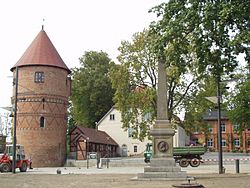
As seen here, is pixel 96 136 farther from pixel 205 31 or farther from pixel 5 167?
pixel 205 31

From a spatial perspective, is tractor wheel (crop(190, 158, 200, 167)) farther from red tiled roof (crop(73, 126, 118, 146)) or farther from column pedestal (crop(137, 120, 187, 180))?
red tiled roof (crop(73, 126, 118, 146))

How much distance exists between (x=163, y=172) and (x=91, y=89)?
46192 millimetres

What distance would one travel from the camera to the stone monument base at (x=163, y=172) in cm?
1847

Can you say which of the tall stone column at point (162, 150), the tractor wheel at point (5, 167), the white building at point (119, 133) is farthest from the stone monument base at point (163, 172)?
the white building at point (119, 133)

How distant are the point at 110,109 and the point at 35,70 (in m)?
17.5

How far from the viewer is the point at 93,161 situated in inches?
1848

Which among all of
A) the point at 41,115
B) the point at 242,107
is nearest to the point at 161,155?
the point at 242,107

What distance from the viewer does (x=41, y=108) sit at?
164ft

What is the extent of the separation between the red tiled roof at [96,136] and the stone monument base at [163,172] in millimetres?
35670

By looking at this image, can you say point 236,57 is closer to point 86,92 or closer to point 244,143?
point 86,92

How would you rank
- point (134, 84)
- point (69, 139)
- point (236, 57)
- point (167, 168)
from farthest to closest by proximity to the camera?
point (69, 139) → point (134, 84) → point (167, 168) → point (236, 57)

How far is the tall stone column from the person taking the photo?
61.1ft

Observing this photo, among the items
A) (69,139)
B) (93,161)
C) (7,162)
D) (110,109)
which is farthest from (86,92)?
(7,162)

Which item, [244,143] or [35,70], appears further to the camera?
[244,143]
